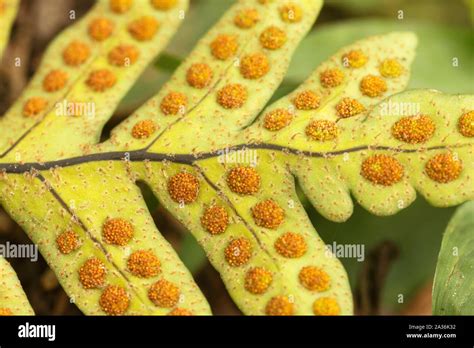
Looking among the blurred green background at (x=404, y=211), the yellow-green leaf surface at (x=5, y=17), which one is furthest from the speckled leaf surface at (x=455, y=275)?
the yellow-green leaf surface at (x=5, y=17)

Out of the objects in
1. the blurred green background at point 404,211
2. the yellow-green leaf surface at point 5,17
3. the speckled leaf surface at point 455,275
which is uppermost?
the yellow-green leaf surface at point 5,17

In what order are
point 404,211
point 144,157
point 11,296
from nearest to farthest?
point 11,296
point 144,157
point 404,211

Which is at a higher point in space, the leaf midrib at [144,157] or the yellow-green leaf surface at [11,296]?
the leaf midrib at [144,157]

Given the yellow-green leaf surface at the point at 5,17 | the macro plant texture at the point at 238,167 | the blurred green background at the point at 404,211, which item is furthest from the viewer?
the blurred green background at the point at 404,211

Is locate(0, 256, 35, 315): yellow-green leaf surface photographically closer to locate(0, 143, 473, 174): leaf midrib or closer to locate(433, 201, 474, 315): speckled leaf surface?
locate(0, 143, 473, 174): leaf midrib

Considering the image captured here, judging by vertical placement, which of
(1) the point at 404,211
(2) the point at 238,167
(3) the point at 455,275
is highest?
(2) the point at 238,167

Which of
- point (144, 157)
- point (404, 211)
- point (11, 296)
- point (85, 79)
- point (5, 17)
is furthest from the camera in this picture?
point (404, 211)

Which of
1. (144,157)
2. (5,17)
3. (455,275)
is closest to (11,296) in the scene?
(144,157)

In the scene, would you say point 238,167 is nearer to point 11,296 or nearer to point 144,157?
point 144,157

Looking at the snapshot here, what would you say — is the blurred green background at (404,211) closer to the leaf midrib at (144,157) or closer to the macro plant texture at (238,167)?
the macro plant texture at (238,167)
